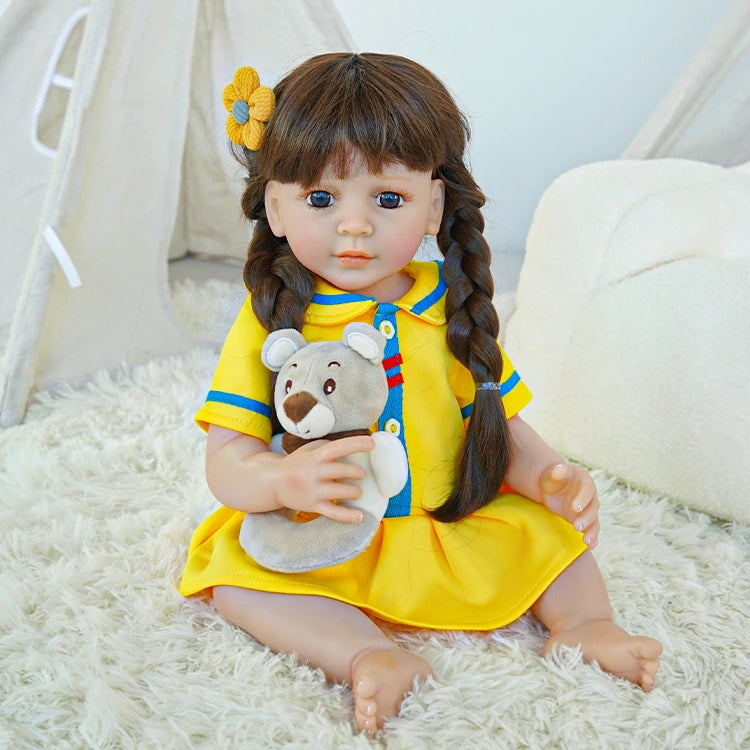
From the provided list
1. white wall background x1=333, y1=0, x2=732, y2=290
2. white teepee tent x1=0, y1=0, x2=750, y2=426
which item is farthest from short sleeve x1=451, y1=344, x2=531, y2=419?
white wall background x1=333, y1=0, x2=732, y2=290

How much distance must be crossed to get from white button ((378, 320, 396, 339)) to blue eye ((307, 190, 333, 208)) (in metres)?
0.15

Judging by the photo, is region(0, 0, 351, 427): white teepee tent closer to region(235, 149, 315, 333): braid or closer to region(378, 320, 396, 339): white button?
region(235, 149, 315, 333): braid

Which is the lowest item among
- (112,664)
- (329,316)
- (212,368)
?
(212,368)

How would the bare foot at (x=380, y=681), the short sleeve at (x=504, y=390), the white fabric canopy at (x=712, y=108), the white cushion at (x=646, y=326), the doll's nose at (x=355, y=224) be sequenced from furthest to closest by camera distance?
the white fabric canopy at (x=712, y=108)
the white cushion at (x=646, y=326)
the short sleeve at (x=504, y=390)
the doll's nose at (x=355, y=224)
the bare foot at (x=380, y=681)

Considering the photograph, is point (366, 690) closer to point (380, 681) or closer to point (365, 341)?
point (380, 681)

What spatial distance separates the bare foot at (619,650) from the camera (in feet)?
2.85

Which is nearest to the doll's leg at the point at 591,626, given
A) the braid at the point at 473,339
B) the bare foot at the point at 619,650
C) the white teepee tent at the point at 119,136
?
the bare foot at the point at 619,650

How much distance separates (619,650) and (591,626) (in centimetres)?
5

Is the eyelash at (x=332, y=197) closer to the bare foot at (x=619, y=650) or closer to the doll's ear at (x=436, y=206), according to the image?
the doll's ear at (x=436, y=206)

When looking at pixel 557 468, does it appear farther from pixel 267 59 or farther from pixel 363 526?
pixel 267 59

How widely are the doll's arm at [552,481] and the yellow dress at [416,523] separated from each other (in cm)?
3

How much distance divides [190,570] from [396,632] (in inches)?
9.5

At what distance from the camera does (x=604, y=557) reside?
1113mm

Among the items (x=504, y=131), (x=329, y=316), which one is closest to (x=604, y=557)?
(x=329, y=316)
